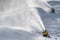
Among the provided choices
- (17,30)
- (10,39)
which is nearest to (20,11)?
(17,30)

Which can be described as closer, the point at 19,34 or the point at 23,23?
the point at 19,34

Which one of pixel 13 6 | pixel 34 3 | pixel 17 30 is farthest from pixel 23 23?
pixel 34 3

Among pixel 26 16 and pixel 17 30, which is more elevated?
pixel 26 16

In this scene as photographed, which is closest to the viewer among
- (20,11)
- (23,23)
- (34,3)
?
(23,23)

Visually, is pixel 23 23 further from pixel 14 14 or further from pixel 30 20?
pixel 14 14

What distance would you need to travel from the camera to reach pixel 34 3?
89.4ft

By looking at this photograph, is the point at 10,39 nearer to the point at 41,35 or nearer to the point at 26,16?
the point at 41,35

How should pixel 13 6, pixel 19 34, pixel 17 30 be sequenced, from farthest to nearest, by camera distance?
pixel 13 6
pixel 17 30
pixel 19 34

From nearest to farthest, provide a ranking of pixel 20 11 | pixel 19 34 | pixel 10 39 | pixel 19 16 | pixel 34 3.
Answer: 1. pixel 10 39
2. pixel 19 34
3. pixel 19 16
4. pixel 20 11
5. pixel 34 3

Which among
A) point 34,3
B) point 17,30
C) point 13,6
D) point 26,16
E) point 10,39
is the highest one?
point 34,3

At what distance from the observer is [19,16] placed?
1908 cm

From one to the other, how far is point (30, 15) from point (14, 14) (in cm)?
115

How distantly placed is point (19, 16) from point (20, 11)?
1826 millimetres

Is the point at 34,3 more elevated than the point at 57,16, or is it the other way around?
the point at 34,3
